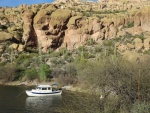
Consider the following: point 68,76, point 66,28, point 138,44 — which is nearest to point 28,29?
point 66,28

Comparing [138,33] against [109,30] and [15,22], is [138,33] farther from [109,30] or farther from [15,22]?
[15,22]

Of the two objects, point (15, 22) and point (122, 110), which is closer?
point (122, 110)

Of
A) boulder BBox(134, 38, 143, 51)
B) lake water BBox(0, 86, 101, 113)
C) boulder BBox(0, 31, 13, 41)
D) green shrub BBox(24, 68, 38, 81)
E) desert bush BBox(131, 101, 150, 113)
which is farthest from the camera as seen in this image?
boulder BBox(0, 31, 13, 41)

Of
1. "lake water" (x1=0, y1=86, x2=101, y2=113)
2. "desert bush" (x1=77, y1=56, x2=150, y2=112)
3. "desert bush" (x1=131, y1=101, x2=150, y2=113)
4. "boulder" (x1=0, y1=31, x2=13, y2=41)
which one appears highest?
"boulder" (x1=0, y1=31, x2=13, y2=41)

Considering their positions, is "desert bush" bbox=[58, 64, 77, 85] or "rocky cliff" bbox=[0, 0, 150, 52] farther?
"rocky cliff" bbox=[0, 0, 150, 52]

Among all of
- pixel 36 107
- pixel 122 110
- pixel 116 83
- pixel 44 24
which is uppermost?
pixel 44 24

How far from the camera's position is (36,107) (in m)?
37.6

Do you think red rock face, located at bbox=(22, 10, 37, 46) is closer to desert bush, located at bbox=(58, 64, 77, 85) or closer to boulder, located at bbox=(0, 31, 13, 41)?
boulder, located at bbox=(0, 31, 13, 41)

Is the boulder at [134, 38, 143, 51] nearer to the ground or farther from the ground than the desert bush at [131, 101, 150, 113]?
farther from the ground

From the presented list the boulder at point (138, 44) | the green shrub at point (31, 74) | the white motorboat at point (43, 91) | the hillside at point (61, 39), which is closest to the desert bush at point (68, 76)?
the hillside at point (61, 39)

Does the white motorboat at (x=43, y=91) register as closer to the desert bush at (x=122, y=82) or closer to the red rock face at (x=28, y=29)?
the desert bush at (x=122, y=82)

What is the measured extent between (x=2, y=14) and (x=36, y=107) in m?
61.9

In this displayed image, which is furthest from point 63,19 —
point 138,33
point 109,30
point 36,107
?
point 36,107

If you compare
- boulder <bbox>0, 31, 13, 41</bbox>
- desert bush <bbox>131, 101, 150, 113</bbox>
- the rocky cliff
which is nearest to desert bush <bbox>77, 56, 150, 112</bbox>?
desert bush <bbox>131, 101, 150, 113</bbox>
